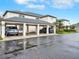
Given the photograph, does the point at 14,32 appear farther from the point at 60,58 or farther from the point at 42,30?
the point at 60,58

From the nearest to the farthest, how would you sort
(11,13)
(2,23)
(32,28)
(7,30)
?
(2,23), (7,30), (11,13), (32,28)

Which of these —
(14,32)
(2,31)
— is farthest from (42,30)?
(2,31)

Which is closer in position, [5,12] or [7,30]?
[7,30]

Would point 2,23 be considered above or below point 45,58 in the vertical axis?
above

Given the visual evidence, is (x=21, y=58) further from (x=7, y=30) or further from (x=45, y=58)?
(x=7, y=30)

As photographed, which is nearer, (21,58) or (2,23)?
(21,58)

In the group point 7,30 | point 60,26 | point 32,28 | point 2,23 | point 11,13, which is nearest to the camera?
point 2,23

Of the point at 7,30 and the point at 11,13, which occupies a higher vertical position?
the point at 11,13

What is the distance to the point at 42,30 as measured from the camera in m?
46.9

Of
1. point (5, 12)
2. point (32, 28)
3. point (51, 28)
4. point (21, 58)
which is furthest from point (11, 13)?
point (21, 58)

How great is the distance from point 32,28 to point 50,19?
11032 mm

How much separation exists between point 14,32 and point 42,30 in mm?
17439

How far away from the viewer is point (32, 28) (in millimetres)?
47625

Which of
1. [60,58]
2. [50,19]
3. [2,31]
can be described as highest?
[50,19]
